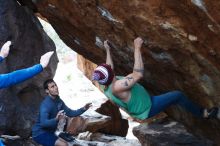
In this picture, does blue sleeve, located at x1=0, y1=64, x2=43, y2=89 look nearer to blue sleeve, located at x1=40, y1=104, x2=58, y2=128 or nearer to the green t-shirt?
the green t-shirt

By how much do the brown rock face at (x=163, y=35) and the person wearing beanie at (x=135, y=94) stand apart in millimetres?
450

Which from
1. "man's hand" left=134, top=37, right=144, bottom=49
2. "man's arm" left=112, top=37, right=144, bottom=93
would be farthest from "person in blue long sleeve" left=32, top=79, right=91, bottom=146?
"man's hand" left=134, top=37, right=144, bottom=49

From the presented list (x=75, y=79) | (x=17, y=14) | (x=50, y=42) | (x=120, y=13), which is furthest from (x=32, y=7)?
(x=75, y=79)

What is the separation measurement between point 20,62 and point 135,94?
490 cm

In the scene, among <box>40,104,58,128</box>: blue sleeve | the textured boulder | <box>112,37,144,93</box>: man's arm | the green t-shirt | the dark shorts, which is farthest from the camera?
the textured boulder

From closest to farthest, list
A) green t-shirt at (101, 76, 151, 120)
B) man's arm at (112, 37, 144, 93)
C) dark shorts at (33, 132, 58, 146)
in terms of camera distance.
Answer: man's arm at (112, 37, 144, 93)
green t-shirt at (101, 76, 151, 120)
dark shorts at (33, 132, 58, 146)

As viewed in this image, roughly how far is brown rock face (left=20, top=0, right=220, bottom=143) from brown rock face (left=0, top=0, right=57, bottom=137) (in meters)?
1.16

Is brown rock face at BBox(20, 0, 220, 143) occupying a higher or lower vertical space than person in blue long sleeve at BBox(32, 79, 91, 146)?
higher

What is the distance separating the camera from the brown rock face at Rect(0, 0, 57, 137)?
34.5 feet

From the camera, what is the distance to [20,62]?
10867 mm

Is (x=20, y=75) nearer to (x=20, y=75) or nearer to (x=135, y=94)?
(x=20, y=75)

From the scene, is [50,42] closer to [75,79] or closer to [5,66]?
[5,66]

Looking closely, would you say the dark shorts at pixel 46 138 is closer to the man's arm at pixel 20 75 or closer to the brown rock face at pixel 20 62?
the man's arm at pixel 20 75

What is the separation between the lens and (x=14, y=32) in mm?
10727
